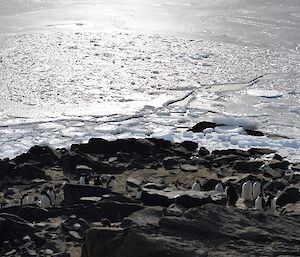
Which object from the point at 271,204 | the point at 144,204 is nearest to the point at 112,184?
the point at 144,204

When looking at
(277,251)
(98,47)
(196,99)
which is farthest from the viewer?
(98,47)

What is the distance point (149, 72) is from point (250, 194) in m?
9.86

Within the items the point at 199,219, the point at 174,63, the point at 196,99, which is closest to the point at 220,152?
the point at 196,99

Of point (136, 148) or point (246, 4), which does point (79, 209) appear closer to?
point (136, 148)

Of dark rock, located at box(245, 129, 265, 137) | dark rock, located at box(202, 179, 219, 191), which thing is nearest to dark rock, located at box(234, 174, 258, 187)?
dark rock, located at box(202, 179, 219, 191)

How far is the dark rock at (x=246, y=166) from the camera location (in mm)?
10273

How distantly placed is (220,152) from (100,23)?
1437cm

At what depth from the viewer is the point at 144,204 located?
23.5 feet

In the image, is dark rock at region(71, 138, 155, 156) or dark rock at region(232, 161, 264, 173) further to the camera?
dark rock at region(71, 138, 155, 156)

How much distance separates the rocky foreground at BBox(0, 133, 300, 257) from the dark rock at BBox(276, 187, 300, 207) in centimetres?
1

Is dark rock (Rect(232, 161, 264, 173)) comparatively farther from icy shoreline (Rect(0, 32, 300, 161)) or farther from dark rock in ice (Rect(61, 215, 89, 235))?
dark rock in ice (Rect(61, 215, 89, 235))

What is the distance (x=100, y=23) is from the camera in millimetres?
24438

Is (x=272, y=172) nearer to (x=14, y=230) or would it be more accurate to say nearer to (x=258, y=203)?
(x=258, y=203)

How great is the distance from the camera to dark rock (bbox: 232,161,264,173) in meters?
10.3
